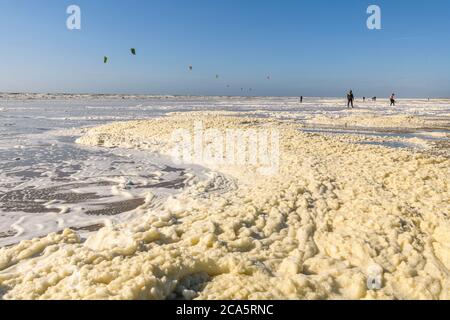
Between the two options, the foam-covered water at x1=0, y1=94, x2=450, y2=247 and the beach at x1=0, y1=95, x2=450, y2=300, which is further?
the foam-covered water at x1=0, y1=94, x2=450, y2=247

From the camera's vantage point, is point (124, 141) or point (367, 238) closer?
point (367, 238)

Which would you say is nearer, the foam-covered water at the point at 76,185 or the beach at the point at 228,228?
the beach at the point at 228,228

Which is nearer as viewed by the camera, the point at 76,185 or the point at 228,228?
the point at 228,228

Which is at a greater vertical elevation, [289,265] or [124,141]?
[124,141]

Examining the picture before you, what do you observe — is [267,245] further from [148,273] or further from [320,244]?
[148,273]

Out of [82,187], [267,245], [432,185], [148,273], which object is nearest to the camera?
[148,273]

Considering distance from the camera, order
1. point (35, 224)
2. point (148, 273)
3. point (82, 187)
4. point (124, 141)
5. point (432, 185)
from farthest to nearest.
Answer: point (124, 141) < point (82, 187) < point (432, 185) < point (35, 224) < point (148, 273)
